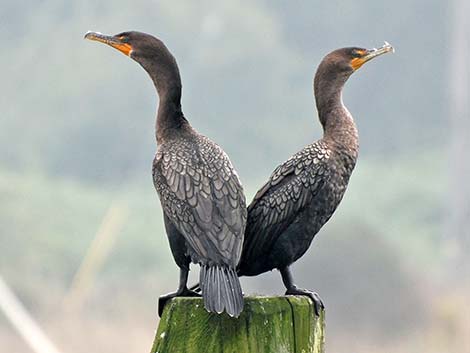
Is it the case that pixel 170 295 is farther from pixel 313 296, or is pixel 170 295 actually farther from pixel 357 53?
pixel 357 53

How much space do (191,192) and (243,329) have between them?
1.94 ft

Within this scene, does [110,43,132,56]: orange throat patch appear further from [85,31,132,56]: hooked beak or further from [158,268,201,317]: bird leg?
[158,268,201,317]: bird leg

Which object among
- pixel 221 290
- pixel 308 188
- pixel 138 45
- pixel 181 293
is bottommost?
pixel 221 290

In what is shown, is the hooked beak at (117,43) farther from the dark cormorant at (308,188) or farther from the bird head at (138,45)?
the dark cormorant at (308,188)

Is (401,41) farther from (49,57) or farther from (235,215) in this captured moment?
(235,215)

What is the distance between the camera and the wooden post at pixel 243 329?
4.23 meters

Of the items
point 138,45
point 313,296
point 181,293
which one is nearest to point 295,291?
point 313,296

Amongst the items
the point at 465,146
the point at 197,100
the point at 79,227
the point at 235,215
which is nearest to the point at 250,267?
the point at 235,215

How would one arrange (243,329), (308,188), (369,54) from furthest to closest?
(369,54) → (308,188) → (243,329)

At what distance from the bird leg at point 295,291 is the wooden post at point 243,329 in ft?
0.56

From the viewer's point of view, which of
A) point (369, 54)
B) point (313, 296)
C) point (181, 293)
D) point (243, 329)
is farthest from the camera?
point (369, 54)

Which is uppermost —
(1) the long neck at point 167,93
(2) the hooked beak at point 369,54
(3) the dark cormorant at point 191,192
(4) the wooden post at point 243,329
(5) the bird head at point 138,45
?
(2) the hooked beak at point 369,54

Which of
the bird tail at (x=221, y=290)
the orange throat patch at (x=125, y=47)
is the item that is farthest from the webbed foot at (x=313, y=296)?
the orange throat patch at (x=125, y=47)

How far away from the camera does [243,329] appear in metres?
4.25
